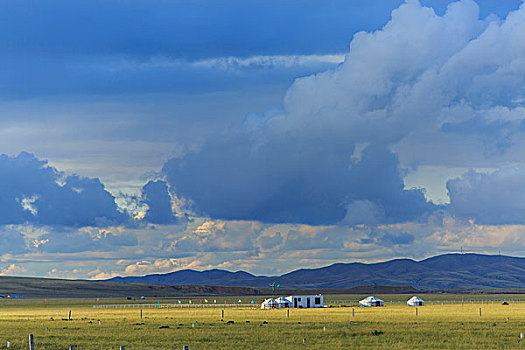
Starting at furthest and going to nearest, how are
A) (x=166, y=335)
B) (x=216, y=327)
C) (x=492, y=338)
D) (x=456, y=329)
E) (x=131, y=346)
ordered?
(x=216, y=327) → (x=456, y=329) → (x=166, y=335) → (x=492, y=338) → (x=131, y=346)

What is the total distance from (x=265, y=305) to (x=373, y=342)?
7939 cm

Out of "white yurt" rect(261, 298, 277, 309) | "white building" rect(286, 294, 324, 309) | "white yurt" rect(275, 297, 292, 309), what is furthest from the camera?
"white building" rect(286, 294, 324, 309)

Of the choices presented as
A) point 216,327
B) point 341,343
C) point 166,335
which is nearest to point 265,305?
point 216,327

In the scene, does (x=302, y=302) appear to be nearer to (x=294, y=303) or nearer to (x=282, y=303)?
(x=294, y=303)

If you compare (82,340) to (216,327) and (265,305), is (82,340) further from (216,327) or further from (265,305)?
A: (265,305)

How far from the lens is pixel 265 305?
12975cm

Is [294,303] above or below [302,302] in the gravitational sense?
below

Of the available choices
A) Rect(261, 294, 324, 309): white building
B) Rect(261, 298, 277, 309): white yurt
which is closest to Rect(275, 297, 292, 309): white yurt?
Rect(261, 294, 324, 309): white building

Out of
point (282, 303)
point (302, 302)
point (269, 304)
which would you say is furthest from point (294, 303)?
point (269, 304)

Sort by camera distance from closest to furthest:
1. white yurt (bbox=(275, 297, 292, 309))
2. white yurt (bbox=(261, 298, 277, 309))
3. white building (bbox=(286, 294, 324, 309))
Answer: white yurt (bbox=(261, 298, 277, 309)) → white yurt (bbox=(275, 297, 292, 309)) → white building (bbox=(286, 294, 324, 309))

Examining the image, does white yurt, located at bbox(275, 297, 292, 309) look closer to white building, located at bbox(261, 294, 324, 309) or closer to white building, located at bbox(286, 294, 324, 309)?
white building, located at bbox(261, 294, 324, 309)

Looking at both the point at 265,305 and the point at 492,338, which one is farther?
the point at 265,305

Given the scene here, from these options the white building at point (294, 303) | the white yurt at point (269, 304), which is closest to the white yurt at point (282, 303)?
the white building at point (294, 303)

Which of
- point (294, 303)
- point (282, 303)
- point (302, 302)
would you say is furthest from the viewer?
point (302, 302)
